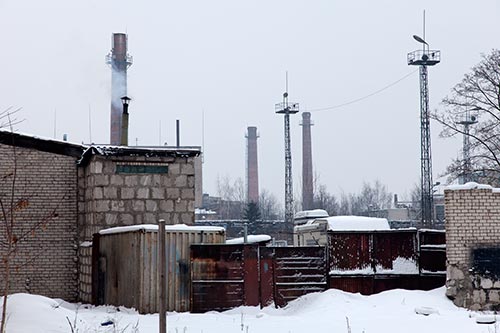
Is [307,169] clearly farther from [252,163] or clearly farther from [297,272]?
[297,272]

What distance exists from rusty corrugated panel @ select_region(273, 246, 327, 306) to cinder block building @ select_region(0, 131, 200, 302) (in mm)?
3037

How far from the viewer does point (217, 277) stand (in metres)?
17.3

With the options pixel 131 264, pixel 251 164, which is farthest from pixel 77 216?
pixel 251 164

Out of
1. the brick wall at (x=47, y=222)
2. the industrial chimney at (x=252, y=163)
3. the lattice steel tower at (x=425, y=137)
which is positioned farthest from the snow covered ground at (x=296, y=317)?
the industrial chimney at (x=252, y=163)

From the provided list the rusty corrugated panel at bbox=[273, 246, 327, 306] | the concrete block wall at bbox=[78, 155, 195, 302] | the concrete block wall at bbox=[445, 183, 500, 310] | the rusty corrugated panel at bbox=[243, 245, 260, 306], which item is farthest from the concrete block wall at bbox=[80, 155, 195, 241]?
the concrete block wall at bbox=[445, 183, 500, 310]

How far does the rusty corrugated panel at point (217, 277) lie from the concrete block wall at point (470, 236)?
4.77m

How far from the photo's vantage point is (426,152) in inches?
1981

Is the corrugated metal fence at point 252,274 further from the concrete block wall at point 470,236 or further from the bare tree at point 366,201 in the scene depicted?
the bare tree at point 366,201

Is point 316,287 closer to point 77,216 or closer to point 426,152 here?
point 77,216

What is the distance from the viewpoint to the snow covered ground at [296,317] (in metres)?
12.3

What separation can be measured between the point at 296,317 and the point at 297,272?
273 centimetres

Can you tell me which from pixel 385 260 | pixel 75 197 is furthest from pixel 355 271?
pixel 75 197

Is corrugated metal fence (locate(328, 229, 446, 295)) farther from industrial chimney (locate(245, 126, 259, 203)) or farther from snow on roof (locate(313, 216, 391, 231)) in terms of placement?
industrial chimney (locate(245, 126, 259, 203))

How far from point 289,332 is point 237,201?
88.1 m
